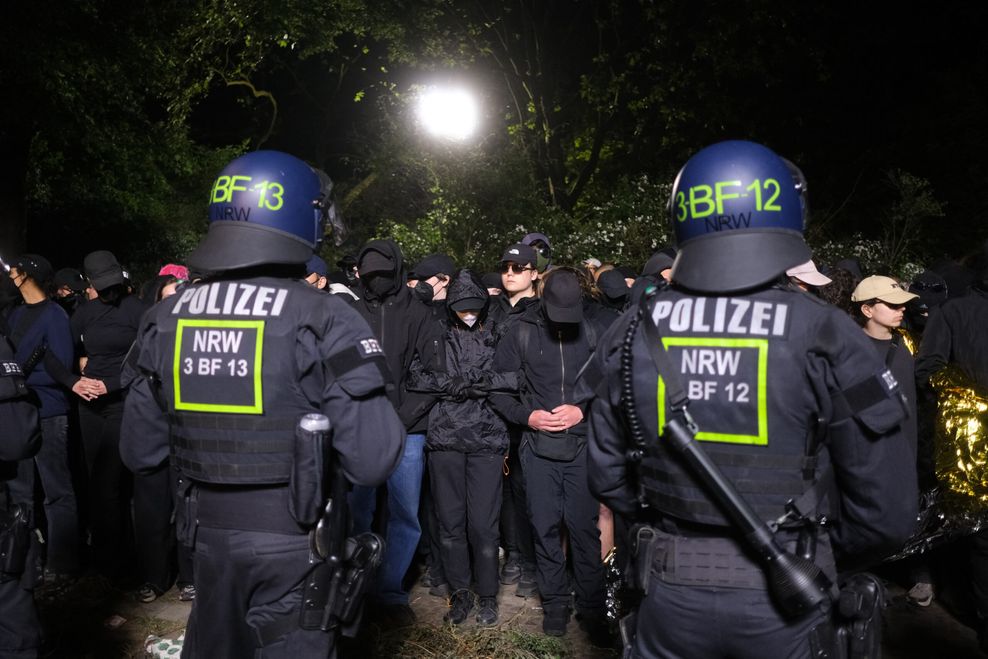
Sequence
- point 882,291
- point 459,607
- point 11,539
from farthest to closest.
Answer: point 459,607
point 882,291
point 11,539

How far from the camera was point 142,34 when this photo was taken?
1253 cm

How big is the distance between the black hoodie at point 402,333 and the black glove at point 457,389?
17 centimetres

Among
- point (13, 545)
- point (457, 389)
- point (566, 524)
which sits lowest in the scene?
point (566, 524)

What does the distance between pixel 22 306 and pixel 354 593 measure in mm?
4908

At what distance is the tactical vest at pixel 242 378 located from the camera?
3.11 meters

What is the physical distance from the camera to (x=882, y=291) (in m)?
5.46

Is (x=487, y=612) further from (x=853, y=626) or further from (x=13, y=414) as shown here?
(x=853, y=626)

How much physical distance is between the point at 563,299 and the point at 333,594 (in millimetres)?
2758

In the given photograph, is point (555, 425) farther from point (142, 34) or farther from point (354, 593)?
point (142, 34)

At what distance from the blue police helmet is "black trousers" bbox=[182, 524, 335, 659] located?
67.5 inches

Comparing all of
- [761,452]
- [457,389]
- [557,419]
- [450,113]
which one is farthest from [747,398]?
[450,113]

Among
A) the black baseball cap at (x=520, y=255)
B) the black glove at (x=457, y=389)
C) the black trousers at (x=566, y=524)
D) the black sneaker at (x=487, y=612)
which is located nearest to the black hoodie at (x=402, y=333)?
the black glove at (x=457, y=389)

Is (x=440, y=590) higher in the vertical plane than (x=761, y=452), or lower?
lower

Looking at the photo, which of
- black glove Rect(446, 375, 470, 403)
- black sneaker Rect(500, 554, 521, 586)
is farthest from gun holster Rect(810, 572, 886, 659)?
black sneaker Rect(500, 554, 521, 586)
